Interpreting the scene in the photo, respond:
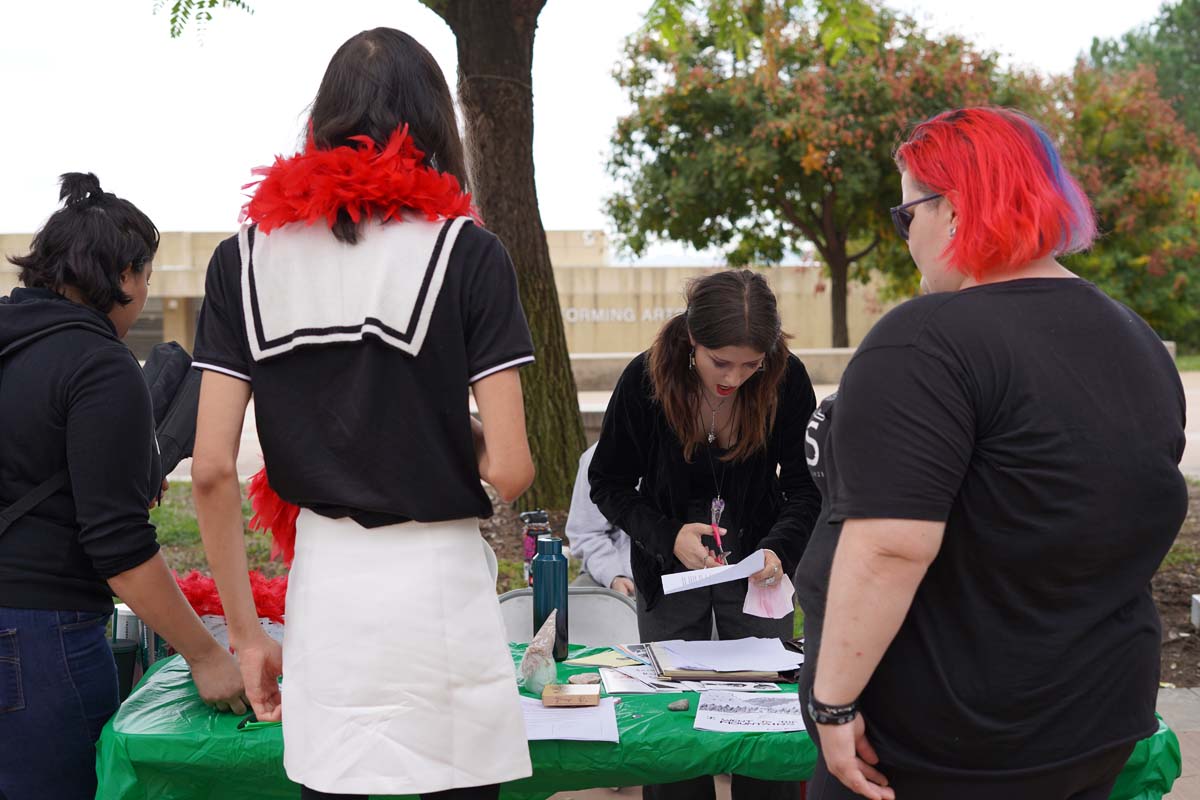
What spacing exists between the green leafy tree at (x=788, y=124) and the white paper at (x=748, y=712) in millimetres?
13808

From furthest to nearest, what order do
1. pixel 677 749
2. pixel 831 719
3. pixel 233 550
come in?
pixel 677 749
pixel 233 550
pixel 831 719

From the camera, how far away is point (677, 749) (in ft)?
7.11

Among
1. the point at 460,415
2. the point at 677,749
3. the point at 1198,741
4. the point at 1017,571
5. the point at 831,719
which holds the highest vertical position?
the point at 460,415

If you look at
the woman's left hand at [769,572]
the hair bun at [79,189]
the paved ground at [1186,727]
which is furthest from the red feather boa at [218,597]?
the paved ground at [1186,727]

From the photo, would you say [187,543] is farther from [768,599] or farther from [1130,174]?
[1130,174]

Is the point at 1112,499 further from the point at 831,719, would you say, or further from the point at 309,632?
the point at 309,632

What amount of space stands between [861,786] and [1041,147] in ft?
3.08

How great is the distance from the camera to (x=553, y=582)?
104 inches

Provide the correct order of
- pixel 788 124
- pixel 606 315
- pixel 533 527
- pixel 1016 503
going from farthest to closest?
pixel 606 315 < pixel 788 124 < pixel 533 527 < pixel 1016 503

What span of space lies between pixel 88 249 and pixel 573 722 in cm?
133

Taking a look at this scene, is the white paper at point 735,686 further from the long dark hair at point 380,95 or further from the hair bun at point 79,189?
the hair bun at point 79,189

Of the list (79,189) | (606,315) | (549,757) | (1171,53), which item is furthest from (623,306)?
(1171,53)

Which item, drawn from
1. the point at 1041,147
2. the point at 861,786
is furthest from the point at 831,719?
the point at 1041,147

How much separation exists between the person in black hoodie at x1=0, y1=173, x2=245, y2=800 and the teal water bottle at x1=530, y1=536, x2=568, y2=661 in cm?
79
